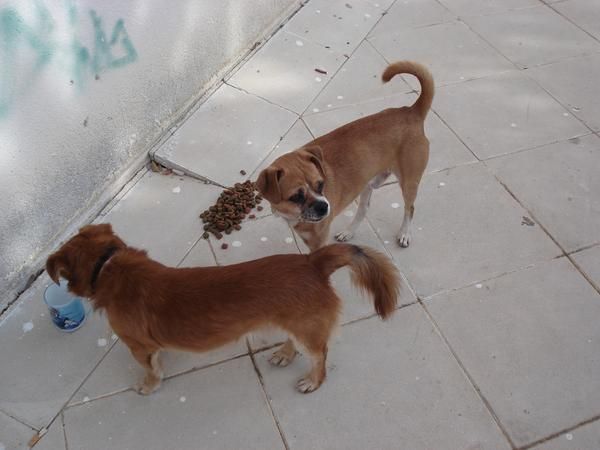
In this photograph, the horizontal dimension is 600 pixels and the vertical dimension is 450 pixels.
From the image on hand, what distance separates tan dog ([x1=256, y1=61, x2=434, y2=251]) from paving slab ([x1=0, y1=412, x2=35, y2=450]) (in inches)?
77.4

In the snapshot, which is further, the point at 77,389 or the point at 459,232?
the point at 459,232

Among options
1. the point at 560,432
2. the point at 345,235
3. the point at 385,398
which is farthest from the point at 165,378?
the point at 560,432

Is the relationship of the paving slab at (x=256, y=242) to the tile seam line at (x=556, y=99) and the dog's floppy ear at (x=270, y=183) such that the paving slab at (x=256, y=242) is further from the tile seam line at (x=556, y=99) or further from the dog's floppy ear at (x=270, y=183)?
the tile seam line at (x=556, y=99)

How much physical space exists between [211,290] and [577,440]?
7.48ft

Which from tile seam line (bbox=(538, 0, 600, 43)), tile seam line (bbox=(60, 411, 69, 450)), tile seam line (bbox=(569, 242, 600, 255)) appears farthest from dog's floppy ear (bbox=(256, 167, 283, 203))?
tile seam line (bbox=(538, 0, 600, 43))

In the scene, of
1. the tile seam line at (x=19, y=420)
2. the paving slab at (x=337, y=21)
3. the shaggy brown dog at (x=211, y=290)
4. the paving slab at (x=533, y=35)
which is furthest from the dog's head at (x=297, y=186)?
the paving slab at (x=533, y=35)

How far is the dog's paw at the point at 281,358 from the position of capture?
3.06 metres

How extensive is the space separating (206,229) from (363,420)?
186 centimetres

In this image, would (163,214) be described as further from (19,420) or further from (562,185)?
(562,185)

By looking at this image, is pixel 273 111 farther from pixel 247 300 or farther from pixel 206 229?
pixel 247 300

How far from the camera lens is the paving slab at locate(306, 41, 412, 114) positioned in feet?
16.2

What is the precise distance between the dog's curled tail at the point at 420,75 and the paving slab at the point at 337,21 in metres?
2.39

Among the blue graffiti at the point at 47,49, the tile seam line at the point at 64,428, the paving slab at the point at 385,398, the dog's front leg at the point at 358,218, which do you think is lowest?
the paving slab at the point at 385,398

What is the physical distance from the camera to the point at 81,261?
2412 mm
